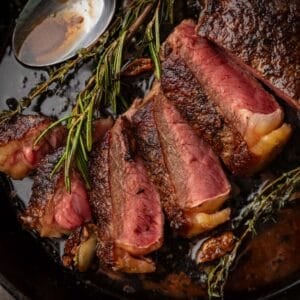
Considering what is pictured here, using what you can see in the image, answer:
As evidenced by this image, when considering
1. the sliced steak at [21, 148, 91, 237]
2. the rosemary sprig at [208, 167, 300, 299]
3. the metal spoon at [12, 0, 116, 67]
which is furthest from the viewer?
the metal spoon at [12, 0, 116, 67]

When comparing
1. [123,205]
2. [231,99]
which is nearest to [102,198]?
[123,205]

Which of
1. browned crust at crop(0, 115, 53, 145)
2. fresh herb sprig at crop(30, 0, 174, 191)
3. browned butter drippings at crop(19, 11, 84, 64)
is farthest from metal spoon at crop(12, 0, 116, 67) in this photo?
browned crust at crop(0, 115, 53, 145)

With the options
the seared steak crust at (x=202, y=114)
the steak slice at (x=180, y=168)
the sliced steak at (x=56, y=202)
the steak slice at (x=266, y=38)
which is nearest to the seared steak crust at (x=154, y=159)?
the steak slice at (x=180, y=168)

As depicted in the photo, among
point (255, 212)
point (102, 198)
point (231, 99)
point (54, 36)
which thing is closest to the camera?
point (255, 212)

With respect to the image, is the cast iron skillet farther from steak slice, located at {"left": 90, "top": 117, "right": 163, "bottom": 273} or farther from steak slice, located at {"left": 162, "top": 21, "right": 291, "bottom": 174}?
steak slice, located at {"left": 162, "top": 21, "right": 291, "bottom": 174}

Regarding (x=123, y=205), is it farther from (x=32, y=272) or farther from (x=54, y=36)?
(x=54, y=36)

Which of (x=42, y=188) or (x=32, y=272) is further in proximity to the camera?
(x=32, y=272)
